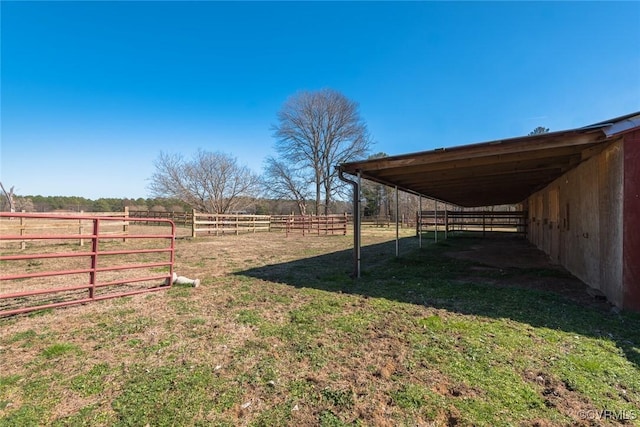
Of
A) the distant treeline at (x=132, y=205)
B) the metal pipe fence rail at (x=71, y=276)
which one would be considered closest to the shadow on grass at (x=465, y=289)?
the metal pipe fence rail at (x=71, y=276)

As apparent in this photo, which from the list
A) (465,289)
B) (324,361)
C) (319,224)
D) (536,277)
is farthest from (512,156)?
(319,224)

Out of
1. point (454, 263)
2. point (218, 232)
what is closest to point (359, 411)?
point (454, 263)

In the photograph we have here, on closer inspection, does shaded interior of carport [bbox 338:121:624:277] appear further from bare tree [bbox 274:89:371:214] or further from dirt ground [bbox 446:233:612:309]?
bare tree [bbox 274:89:371:214]

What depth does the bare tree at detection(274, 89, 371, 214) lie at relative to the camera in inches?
1188

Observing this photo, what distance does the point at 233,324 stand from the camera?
139 inches

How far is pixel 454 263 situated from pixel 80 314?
800 centimetres

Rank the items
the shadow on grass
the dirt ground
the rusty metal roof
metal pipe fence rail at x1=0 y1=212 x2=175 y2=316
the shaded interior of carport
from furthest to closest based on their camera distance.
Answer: the dirt ground → the shaded interior of carport → the rusty metal roof → metal pipe fence rail at x1=0 y1=212 x2=175 y2=316 → the shadow on grass

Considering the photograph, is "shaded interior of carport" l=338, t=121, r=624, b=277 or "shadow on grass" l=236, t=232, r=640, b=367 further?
"shaded interior of carport" l=338, t=121, r=624, b=277

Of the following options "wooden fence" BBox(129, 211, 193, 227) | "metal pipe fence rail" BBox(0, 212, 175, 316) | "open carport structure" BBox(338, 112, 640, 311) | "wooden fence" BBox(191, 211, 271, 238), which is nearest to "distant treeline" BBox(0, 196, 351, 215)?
"wooden fence" BBox(129, 211, 193, 227)

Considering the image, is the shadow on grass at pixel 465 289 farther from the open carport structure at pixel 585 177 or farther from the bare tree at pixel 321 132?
the bare tree at pixel 321 132

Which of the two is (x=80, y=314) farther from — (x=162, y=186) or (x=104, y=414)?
(x=162, y=186)

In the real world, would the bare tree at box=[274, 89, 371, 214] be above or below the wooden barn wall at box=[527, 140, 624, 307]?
above

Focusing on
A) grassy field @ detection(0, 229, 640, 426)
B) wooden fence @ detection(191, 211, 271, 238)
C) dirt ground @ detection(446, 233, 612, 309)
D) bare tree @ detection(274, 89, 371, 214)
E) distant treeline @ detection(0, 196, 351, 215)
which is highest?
bare tree @ detection(274, 89, 371, 214)

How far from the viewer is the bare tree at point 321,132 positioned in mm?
30188
